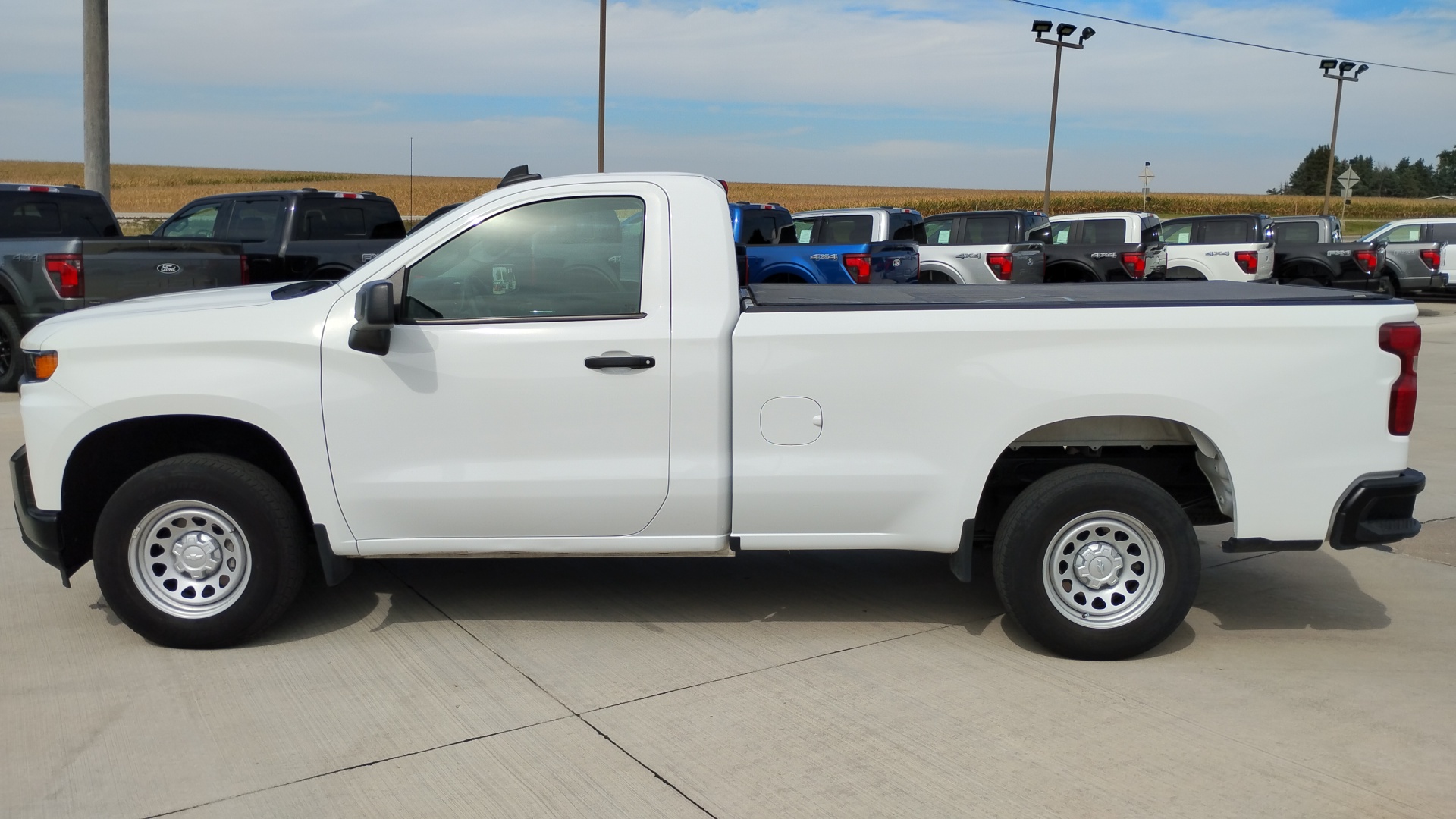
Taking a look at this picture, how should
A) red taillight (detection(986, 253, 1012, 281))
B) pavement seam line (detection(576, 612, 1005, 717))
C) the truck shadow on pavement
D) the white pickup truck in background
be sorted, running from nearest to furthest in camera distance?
1. pavement seam line (detection(576, 612, 1005, 717))
2. the truck shadow on pavement
3. red taillight (detection(986, 253, 1012, 281))
4. the white pickup truck in background

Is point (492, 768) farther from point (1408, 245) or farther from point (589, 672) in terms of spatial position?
point (1408, 245)

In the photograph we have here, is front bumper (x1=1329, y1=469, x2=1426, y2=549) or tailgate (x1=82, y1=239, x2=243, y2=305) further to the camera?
tailgate (x1=82, y1=239, x2=243, y2=305)

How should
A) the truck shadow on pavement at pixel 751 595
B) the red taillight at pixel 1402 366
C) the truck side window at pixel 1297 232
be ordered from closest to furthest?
the red taillight at pixel 1402 366 → the truck shadow on pavement at pixel 751 595 → the truck side window at pixel 1297 232

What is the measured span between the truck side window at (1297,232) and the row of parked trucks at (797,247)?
3cm

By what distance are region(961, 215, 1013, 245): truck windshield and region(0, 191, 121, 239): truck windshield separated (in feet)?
40.7

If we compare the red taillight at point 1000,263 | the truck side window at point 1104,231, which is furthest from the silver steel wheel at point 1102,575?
the truck side window at point 1104,231

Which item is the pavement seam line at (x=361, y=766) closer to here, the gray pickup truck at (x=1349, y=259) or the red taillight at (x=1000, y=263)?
the red taillight at (x=1000, y=263)

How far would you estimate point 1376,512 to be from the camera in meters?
4.55

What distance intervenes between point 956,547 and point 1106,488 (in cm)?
62

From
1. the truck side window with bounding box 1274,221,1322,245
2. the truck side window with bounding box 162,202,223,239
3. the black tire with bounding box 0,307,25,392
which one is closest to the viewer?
the black tire with bounding box 0,307,25,392

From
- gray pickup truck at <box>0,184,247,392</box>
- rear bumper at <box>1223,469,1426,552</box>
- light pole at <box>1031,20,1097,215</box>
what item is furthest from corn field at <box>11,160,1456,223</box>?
rear bumper at <box>1223,469,1426,552</box>

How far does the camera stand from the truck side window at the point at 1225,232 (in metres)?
20.9

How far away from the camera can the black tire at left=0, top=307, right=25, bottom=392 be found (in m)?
10.6

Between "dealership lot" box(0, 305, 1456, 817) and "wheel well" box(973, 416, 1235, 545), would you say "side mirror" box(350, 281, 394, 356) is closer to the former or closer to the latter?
"dealership lot" box(0, 305, 1456, 817)
